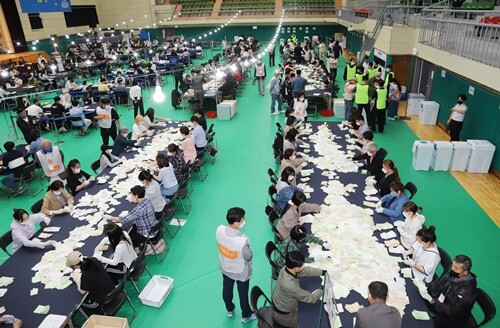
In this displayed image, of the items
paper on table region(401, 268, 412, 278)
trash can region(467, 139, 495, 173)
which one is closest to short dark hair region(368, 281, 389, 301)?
paper on table region(401, 268, 412, 278)

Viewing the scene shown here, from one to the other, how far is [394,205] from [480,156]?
17.0 ft

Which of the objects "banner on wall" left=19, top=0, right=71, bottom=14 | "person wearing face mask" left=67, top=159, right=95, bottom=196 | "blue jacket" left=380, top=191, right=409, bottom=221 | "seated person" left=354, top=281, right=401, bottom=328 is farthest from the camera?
"banner on wall" left=19, top=0, right=71, bottom=14

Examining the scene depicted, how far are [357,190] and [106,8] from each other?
3931 centimetres

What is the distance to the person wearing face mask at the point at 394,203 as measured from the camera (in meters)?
6.09

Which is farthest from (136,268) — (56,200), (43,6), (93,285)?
(43,6)

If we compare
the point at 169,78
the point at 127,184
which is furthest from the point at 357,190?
the point at 169,78

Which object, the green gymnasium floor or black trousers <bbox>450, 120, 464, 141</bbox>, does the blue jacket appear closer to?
the green gymnasium floor

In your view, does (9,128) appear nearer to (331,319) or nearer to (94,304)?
(94,304)

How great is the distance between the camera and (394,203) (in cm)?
626

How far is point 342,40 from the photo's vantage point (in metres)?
33.8

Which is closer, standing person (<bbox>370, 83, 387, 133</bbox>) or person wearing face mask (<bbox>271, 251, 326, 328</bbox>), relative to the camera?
person wearing face mask (<bbox>271, 251, 326, 328</bbox>)

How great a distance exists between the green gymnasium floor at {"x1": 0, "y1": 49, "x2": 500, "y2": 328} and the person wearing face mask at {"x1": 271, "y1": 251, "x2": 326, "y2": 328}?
1228 mm

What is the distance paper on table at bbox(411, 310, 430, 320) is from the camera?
4129 millimetres

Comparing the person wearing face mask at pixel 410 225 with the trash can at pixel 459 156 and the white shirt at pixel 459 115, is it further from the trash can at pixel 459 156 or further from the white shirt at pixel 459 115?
the white shirt at pixel 459 115
